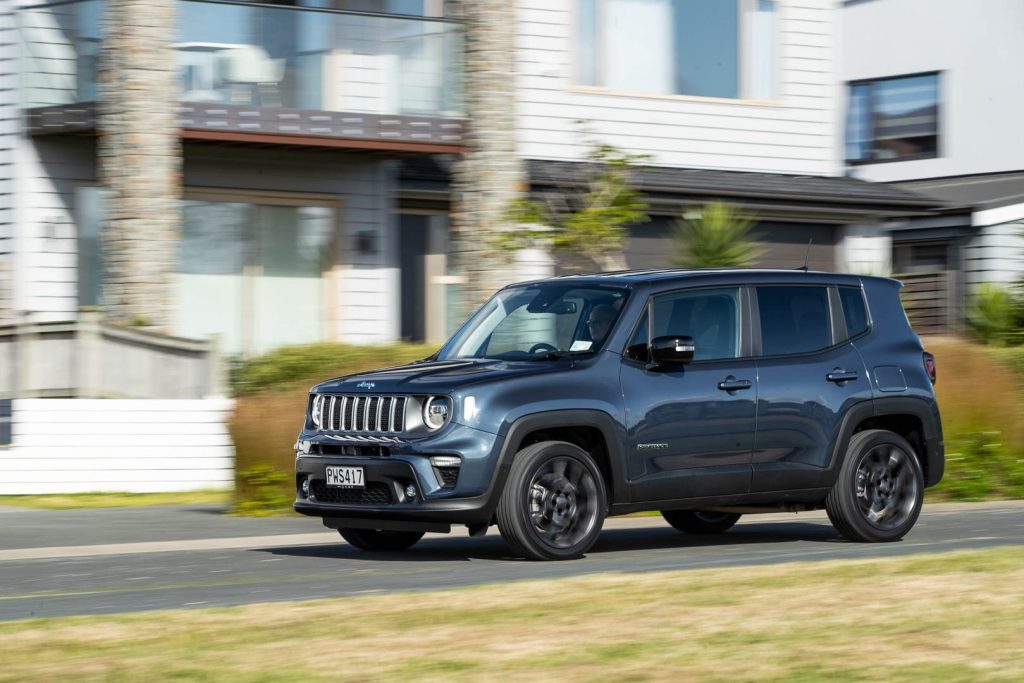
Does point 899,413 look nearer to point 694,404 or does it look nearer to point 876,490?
point 876,490

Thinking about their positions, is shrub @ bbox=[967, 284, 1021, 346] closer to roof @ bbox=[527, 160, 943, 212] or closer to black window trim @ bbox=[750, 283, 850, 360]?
roof @ bbox=[527, 160, 943, 212]

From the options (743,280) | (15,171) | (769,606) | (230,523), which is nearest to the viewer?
(769,606)

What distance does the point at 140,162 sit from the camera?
1855 cm

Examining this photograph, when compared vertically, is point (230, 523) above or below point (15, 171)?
below

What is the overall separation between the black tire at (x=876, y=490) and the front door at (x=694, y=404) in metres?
0.87

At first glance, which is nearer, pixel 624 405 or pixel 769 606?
pixel 769 606

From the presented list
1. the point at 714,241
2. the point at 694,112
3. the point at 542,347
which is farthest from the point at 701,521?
the point at 694,112

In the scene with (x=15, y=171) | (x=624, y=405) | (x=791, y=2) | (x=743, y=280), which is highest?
(x=791, y=2)

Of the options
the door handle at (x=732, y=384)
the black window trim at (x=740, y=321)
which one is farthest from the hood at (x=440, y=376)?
the door handle at (x=732, y=384)

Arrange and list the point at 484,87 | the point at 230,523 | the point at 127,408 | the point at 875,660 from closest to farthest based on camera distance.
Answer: the point at 875,660
the point at 230,523
the point at 127,408
the point at 484,87

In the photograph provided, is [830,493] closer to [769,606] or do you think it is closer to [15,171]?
[769,606]

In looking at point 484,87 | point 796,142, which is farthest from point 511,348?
point 796,142

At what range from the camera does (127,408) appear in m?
17.1

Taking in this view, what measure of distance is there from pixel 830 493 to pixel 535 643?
4970 mm
